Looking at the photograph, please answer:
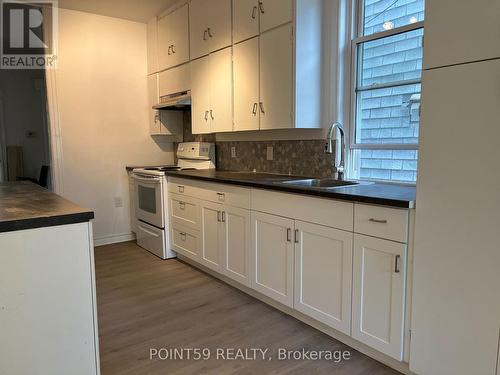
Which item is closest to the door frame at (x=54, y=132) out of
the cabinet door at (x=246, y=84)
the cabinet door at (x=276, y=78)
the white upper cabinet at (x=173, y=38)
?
the white upper cabinet at (x=173, y=38)

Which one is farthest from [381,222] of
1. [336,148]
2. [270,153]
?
[270,153]

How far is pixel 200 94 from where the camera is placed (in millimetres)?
3645

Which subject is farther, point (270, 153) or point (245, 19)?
point (270, 153)

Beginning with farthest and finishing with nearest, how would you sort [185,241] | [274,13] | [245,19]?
[185,241], [245,19], [274,13]

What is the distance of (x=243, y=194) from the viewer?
8.98 ft

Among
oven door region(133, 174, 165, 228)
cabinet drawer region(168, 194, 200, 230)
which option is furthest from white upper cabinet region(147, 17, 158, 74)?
cabinet drawer region(168, 194, 200, 230)

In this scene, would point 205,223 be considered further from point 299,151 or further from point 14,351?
point 14,351

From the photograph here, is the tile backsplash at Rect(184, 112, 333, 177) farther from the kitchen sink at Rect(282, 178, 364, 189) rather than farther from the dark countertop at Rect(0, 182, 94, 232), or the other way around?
the dark countertop at Rect(0, 182, 94, 232)

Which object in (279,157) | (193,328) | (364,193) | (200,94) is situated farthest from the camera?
(200,94)

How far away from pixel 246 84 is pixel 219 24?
0.66 metres

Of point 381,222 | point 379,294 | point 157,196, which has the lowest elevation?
point 379,294

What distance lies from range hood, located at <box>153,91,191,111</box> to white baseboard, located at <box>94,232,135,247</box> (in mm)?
1572

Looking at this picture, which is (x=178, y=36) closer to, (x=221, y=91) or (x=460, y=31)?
(x=221, y=91)

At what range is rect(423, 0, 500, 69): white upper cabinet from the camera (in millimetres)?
1433
